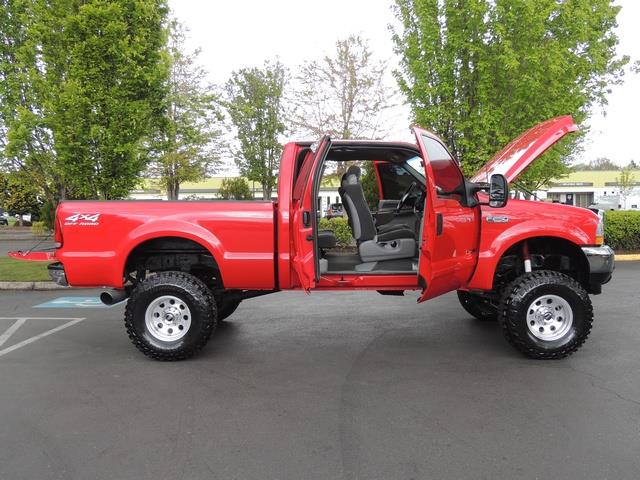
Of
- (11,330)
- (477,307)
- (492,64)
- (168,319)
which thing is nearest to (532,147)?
(477,307)

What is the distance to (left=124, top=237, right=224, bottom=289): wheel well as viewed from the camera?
197 inches

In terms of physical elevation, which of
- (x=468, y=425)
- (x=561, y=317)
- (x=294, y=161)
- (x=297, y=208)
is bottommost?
(x=468, y=425)

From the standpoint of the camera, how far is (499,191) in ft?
14.2

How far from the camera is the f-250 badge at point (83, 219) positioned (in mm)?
4719

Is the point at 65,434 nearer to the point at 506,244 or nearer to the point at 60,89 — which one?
the point at 506,244

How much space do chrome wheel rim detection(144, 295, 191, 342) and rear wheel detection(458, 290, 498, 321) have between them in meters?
3.44

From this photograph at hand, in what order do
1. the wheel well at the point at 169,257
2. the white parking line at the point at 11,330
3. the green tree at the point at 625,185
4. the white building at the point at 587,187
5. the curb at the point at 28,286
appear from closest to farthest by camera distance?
the wheel well at the point at 169,257 → the white parking line at the point at 11,330 → the curb at the point at 28,286 → the green tree at the point at 625,185 → the white building at the point at 587,187

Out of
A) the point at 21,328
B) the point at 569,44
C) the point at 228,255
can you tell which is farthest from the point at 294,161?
the point at 569,44

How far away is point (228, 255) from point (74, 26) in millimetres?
7385

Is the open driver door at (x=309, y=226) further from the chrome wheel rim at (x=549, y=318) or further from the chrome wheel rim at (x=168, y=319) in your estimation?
the chrome wheel rim at (x=549, y=318)

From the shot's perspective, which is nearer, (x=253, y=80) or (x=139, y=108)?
(x=139, y=108)

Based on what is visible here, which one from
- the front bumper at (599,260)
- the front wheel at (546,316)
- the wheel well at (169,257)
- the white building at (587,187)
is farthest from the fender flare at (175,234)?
the white building at (587,187)

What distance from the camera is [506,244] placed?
15.4ft

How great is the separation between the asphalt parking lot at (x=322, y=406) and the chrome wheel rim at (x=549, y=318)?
289 mm
